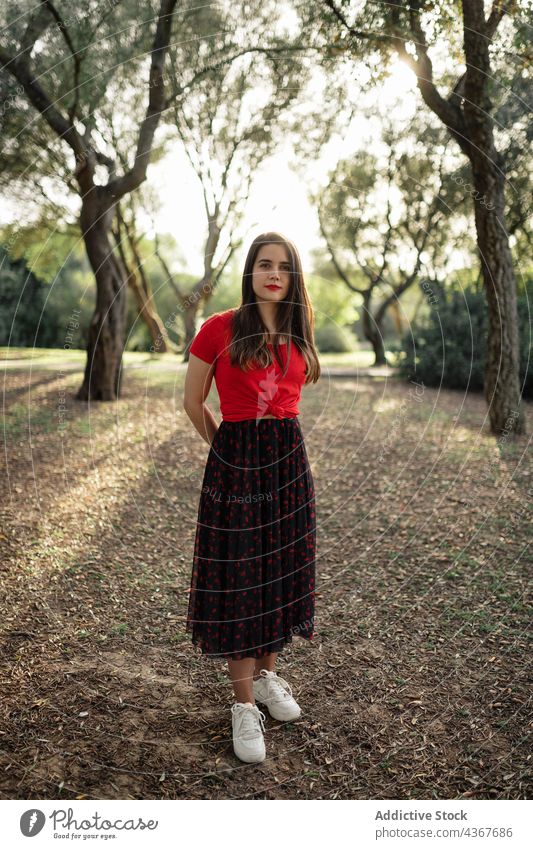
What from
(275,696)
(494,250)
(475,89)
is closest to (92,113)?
(475,89)

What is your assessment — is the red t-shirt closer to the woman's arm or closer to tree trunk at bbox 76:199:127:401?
the woman's arm

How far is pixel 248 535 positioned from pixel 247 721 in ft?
3.11

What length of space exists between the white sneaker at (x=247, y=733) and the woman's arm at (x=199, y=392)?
4.59 feet

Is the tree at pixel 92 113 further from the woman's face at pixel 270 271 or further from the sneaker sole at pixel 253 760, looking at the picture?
the sneaker sole at pixel 253 760

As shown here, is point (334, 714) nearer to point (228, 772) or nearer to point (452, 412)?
point (228, 772)

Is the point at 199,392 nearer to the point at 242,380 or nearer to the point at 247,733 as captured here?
the point at 242,380

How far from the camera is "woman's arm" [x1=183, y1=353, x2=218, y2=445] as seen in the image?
311 cm

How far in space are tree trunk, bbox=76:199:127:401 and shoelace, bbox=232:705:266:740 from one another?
896cm

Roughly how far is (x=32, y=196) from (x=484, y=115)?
11180mm

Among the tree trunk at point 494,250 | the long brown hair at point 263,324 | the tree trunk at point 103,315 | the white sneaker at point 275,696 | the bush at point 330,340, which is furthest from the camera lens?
the bush at point 330,340

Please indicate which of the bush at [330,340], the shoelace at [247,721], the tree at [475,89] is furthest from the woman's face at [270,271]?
the bush at [330,340]

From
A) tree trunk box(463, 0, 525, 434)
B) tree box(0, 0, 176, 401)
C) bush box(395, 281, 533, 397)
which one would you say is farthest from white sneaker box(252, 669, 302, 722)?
bush box(395, 281, 533, 397)

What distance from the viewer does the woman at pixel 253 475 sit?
10.2 ft
